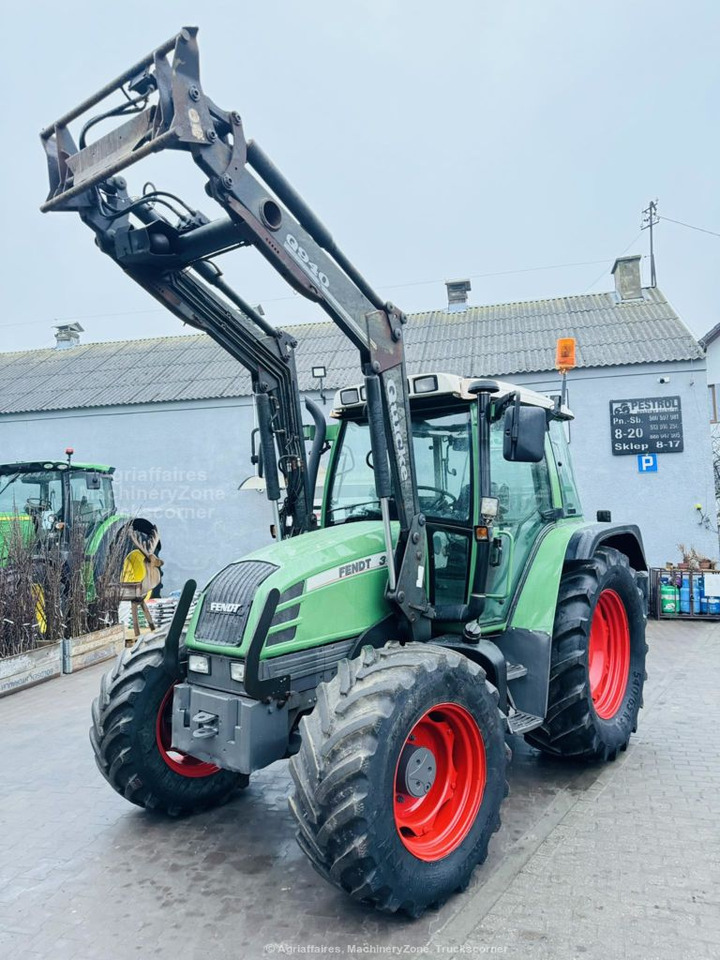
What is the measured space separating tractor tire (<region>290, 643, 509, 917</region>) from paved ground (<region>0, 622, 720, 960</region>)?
208mm

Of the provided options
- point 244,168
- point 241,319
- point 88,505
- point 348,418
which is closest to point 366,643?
point 348,418

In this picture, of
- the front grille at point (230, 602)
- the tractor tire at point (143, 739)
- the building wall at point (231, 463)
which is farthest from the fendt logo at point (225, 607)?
the building wall at point (231, 463)

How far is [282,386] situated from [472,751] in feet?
7.47

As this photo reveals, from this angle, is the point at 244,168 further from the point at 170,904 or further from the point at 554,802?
the point at 554,802

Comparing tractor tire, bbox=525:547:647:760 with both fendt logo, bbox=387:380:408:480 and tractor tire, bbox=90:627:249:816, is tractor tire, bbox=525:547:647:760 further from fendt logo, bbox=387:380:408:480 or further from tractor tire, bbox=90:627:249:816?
tractor tire, bbox=90:627:249:816

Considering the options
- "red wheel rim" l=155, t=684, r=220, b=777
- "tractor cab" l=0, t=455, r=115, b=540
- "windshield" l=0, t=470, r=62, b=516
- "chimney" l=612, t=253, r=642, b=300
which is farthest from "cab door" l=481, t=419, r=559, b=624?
"chimney" l=612, t=253, r=642, b=300

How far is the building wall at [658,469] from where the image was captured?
998cm

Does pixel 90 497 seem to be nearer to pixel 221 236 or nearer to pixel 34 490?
pixel 34 490

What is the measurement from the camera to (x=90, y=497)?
9.90 metres

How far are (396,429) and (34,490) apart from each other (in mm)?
7681

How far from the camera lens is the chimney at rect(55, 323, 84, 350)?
17.5m

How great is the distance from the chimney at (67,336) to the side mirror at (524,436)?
16.2m

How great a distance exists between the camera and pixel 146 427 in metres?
12.5

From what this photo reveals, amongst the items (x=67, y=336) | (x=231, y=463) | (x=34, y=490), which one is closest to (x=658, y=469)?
(x=231, y=463)
